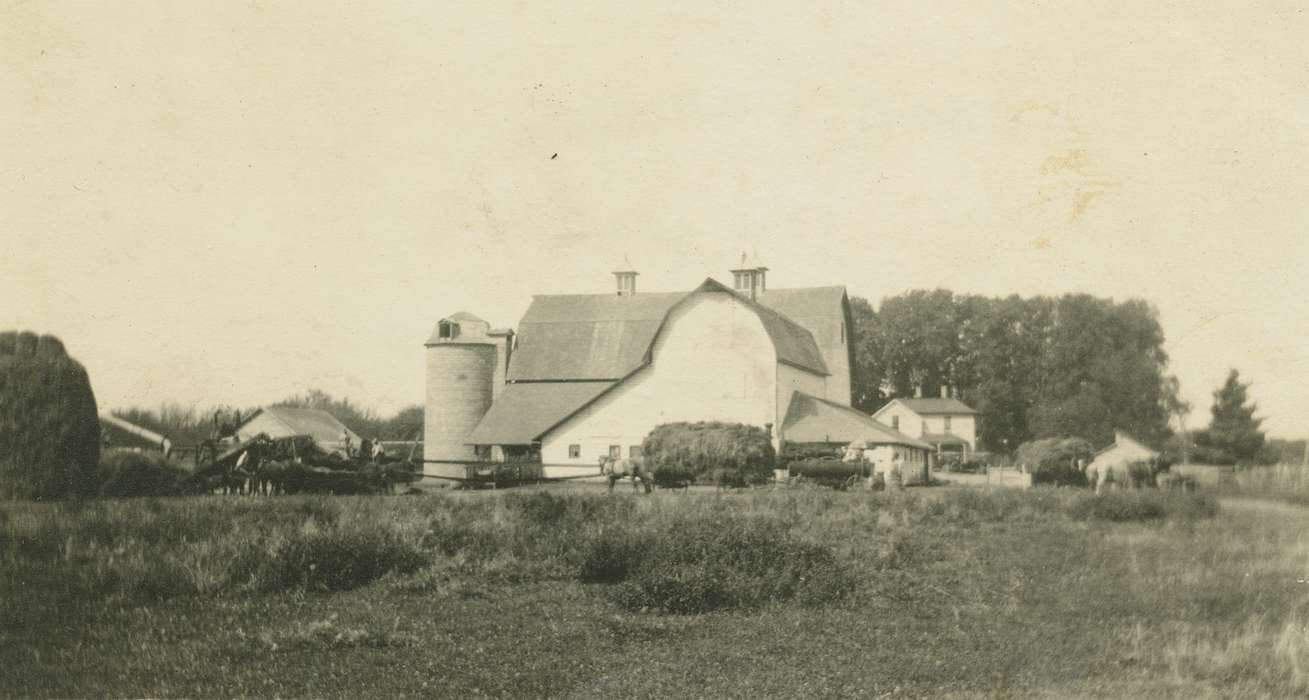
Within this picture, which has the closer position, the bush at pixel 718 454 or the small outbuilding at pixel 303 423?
the bush at pixel 718 454

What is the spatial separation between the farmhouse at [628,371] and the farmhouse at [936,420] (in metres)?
13.6

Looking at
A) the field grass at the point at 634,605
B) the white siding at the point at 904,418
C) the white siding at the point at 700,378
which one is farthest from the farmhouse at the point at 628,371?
the field grass at the point at 634,605

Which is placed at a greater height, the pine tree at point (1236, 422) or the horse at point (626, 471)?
the pine tree at point (1236, 422)

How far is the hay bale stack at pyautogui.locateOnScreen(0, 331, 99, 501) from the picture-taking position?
12523 mm

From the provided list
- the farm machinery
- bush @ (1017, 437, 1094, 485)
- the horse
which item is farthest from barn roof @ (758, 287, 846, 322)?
the farm machinery

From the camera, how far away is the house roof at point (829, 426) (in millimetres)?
32312

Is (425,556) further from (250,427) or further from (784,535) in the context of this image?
(250,427)

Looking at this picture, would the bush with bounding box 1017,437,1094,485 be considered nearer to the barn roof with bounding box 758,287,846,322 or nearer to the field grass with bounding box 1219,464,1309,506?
the field grass with bounding box 1219,464,1309,506

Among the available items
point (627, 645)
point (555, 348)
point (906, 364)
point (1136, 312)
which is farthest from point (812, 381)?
point (627, 645)

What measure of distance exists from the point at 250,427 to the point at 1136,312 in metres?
40.1

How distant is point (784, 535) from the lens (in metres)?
12.4

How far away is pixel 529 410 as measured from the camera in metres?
38.1

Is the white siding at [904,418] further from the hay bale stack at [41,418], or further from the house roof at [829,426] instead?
the hay bale stack at [41,418]

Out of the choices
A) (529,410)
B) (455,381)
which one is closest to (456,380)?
(455,381)
